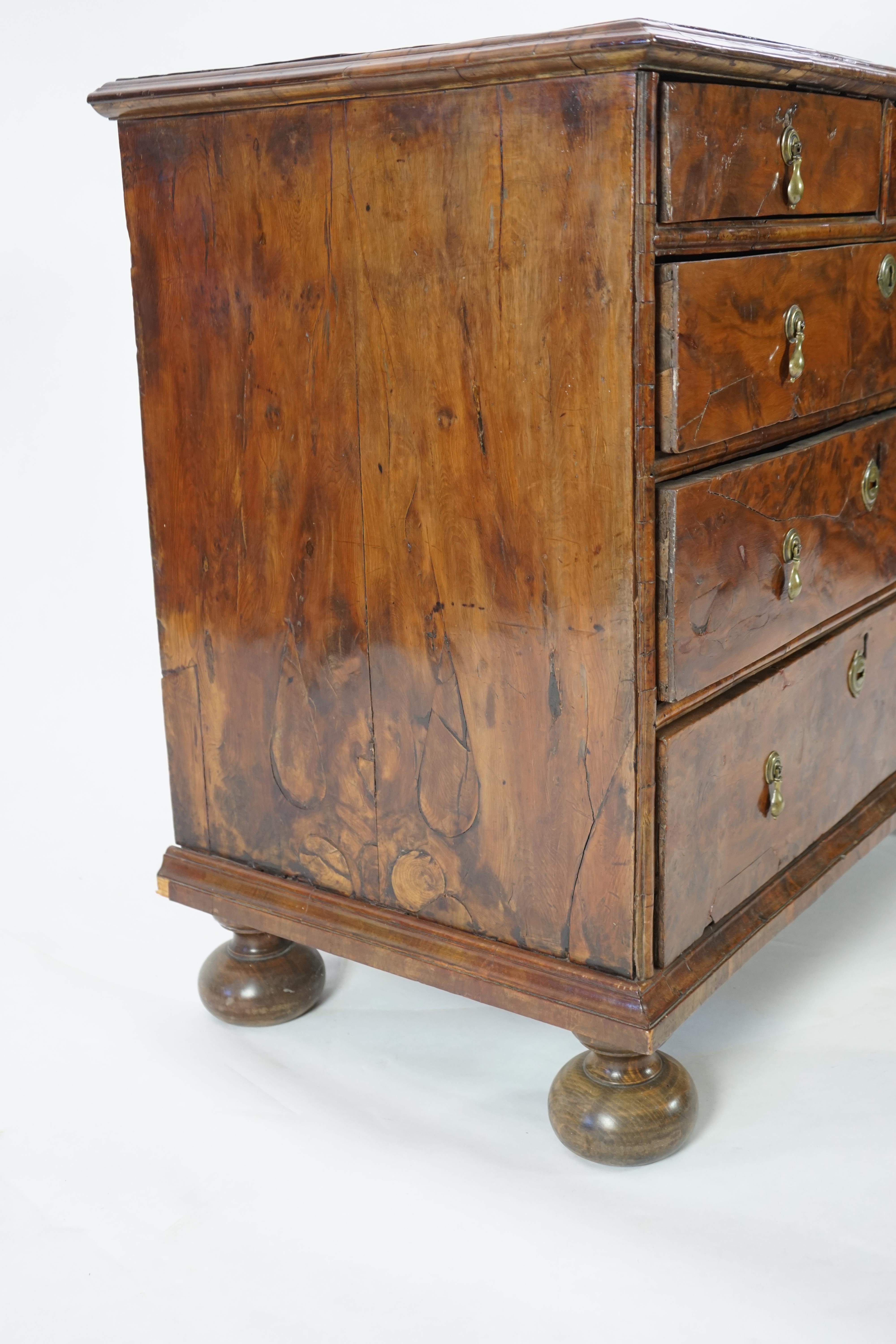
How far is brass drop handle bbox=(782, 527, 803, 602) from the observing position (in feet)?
5.59

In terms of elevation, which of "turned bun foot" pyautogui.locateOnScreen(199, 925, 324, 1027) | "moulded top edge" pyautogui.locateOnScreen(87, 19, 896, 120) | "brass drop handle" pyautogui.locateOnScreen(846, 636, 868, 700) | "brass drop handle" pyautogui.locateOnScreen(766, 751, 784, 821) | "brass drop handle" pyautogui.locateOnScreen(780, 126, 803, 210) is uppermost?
"moulded top edge" pyautogui.locateOnScreen(87, 19, 896, 120)

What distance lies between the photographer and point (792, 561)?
1713 millimetres

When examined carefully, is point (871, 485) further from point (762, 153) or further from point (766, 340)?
point (762, 153)

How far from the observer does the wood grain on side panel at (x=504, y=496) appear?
54.7 inches

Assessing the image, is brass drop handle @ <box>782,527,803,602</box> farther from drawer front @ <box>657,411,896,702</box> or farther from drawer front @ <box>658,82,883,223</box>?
drawer front @ <box>658,82,883,223</box>

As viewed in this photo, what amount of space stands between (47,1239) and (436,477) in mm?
877

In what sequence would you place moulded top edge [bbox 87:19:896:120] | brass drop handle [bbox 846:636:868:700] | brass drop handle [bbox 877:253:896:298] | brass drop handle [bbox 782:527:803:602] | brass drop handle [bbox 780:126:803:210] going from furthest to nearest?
brass drop handle [bbox 846:636:868:700] < brass drop handle [bbox 877:253:896:298] < brass drop handle [bbox 782:527:803:602] < brass drop handle [bbox 780:126:803:210] < moulded top edge [bbox 87:19:896:120]

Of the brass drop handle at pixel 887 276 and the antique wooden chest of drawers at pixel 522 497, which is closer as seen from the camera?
the antique wooden chest of drawers at pixel 522 497

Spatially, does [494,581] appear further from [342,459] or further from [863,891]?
[863,891]

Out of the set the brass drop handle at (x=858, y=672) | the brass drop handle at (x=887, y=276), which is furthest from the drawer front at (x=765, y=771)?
the brass drop handle at (x=887, y=276)

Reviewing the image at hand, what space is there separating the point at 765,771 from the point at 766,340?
501 millimetres

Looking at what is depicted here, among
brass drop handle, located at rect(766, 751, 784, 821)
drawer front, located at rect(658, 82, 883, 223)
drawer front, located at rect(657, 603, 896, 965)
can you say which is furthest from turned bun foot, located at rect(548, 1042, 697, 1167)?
drawer front, located at rect(658, 82, 883, 223)

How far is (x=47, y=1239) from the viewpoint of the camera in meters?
1.52

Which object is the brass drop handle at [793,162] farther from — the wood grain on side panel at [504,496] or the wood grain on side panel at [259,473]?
the wood grain on side panel at [259,473]
